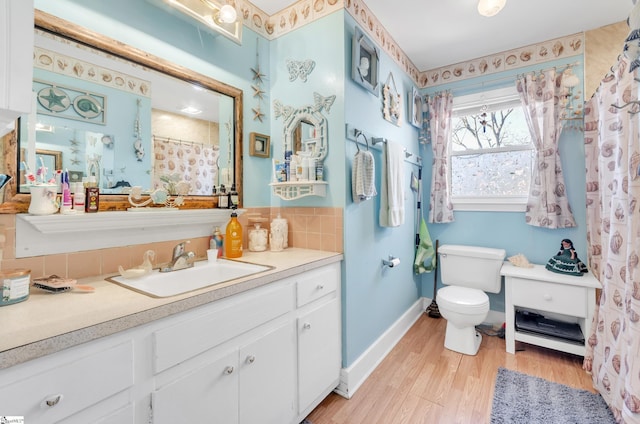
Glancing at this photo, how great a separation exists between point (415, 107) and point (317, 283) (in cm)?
212

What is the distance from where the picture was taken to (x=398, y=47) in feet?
8.15

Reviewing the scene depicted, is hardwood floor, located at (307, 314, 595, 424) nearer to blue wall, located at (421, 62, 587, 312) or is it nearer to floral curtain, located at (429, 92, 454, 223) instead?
blue wall, located at (421, 62, 587, 312)

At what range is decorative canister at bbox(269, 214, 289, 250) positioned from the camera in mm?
1858

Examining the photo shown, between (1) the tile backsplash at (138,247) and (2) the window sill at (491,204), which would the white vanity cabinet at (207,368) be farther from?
(2) the window sill at (491,204)

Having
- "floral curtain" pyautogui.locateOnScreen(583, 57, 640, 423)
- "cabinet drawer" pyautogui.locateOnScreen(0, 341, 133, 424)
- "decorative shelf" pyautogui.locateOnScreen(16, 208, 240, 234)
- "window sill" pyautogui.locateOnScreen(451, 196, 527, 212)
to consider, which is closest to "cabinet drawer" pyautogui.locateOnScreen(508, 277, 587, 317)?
"floral curtain" pyautogui.locateOnScreen(583, 57, 640, 423)

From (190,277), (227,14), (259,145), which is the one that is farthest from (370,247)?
(227,14)

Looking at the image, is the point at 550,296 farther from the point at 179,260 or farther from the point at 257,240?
the point at 179,260

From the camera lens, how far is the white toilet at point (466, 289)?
2145 millimetres

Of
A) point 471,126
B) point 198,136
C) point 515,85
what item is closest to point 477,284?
point 471,126

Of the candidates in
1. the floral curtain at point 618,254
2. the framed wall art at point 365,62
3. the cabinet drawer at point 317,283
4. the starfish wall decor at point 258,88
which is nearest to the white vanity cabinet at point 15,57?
the cabinet drawer at point 317,283

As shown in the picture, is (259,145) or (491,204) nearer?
(259,145)

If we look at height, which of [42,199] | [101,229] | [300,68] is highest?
[300,68]

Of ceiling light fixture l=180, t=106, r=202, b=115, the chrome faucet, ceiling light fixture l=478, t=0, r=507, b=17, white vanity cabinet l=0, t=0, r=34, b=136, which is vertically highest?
ceiling light fixture l=478, t=0, r=507, b=17

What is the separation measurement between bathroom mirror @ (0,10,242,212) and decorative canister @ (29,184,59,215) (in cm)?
6
